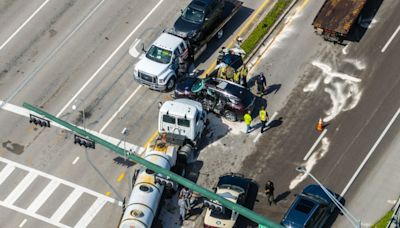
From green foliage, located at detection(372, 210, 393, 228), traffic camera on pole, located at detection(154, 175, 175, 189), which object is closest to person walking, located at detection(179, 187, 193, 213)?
traffic camera on pole, located at detection(154, 175, 175, 189)

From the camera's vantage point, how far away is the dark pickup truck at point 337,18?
57.0m

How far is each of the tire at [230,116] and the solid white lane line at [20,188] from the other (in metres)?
12.1

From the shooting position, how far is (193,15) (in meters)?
58.2

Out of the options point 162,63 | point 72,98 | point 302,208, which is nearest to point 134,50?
point 162,63

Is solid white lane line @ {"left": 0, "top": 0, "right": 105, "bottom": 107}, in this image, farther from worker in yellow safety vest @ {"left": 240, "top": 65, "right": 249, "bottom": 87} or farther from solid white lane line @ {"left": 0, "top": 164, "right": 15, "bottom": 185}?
worker in yellow safety vest @ {"left": 240, "top": 65, "right": 249, "bottom": 87}

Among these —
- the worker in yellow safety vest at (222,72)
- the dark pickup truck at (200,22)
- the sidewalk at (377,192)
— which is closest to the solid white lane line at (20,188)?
the worker in yellow safety vest at (222,72)

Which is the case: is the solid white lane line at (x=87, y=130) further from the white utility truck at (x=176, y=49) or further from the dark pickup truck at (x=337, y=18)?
the dark pickup truck at (x=337, y=18)

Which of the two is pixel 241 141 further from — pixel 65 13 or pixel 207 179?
pixel 65 13

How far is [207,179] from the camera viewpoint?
167 ft

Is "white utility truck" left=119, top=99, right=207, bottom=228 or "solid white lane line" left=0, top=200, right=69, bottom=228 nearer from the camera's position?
"white utility truck" left=119, top=99, right=207, bottom=228

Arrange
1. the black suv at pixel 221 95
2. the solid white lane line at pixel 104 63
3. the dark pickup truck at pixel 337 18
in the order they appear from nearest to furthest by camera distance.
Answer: the black suv at pixel 221 95
the solid white lane line at pixel 104 63
the dark pickup truck at pixel 337 18

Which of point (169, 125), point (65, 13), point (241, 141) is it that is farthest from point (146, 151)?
point (65, 13)

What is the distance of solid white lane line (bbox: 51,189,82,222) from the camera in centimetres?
4894

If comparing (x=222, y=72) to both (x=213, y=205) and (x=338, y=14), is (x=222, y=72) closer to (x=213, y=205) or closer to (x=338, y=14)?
(x=338, y=14)
